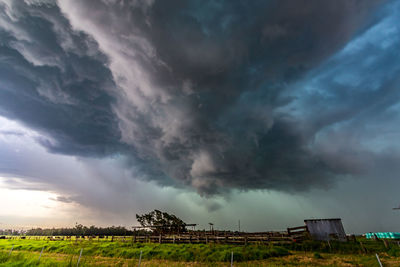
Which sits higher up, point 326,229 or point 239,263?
point 326,229

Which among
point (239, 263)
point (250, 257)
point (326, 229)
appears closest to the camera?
point (239, 263)

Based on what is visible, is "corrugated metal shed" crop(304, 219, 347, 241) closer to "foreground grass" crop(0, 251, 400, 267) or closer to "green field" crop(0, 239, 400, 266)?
"green field" crop(0, 239, 400, 266)

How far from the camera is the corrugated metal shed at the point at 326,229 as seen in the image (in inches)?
1152

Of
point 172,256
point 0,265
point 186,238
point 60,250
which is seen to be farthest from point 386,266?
point 60,250

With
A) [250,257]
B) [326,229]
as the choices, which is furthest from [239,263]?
[326,229]

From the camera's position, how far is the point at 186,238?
32.6 metres

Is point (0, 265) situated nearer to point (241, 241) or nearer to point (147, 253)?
point (147, 253)

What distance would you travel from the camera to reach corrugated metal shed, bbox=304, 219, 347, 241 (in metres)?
29.3

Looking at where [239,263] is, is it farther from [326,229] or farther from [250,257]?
[326,229]

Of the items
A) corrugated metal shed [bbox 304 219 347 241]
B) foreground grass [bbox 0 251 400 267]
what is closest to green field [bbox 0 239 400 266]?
foreground grass [bbox 0 251 400 267]

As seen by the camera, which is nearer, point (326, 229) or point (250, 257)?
point (250, 257)

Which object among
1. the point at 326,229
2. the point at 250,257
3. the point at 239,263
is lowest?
the point at 239,263

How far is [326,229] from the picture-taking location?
2980 cm

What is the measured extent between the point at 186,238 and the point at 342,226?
2523 cm
